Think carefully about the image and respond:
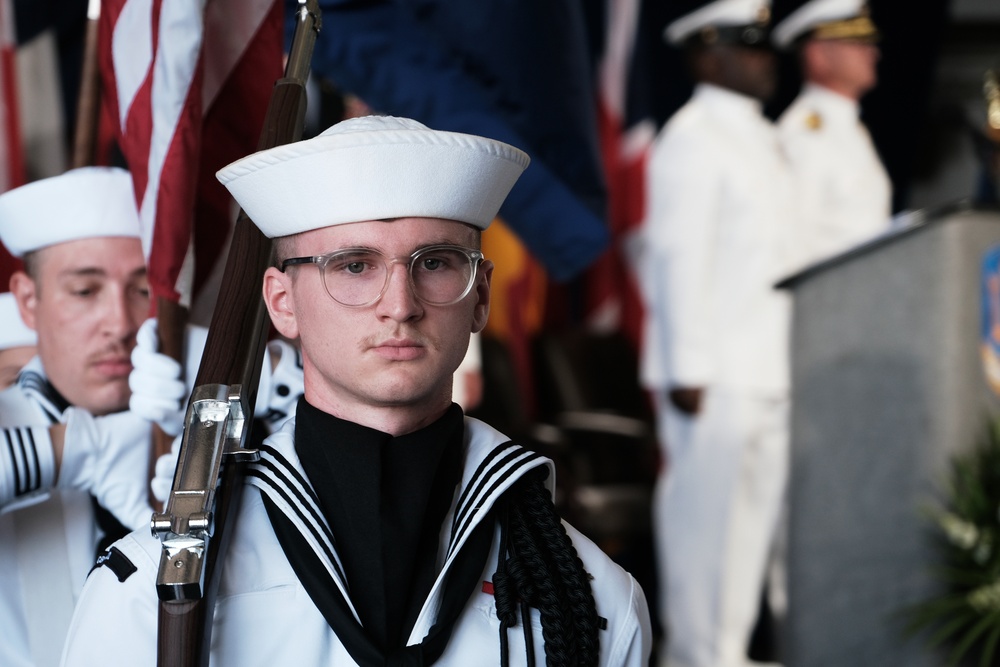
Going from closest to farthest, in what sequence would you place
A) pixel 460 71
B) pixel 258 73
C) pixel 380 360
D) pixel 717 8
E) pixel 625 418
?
pixel 380 360, pixel 258 73, pixel 460 71, pixel 717 8, pixel 625 418

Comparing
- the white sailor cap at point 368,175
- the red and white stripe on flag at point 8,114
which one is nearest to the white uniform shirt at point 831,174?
the red and white stripe on flag at point 8,114

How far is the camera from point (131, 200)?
166 centimetres

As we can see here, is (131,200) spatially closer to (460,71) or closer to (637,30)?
(460,71)

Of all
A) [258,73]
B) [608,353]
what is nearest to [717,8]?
[608,353]

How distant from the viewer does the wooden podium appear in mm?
2678

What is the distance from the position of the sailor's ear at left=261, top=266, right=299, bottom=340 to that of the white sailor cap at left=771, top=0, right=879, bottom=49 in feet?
14.3

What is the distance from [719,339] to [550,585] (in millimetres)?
3431

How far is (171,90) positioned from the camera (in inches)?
62.4

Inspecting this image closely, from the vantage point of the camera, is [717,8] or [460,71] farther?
[717,8]

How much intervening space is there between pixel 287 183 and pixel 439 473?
32 cm

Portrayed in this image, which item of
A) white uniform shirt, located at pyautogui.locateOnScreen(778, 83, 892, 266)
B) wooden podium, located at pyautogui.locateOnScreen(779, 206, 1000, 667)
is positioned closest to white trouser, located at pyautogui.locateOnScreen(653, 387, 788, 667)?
white uniform shirt, located at pyautogui.locateOnScreen(778, 83, 892, 266)

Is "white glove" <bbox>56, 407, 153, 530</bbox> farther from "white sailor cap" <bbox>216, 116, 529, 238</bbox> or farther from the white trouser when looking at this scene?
the white trouser

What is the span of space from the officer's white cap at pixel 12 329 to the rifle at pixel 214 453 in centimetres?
52

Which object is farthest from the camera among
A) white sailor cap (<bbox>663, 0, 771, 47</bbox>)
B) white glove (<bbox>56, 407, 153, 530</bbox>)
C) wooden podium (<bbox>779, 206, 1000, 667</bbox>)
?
white sailor cap (<bbox>663, 0, 771, 47</bbox>)
